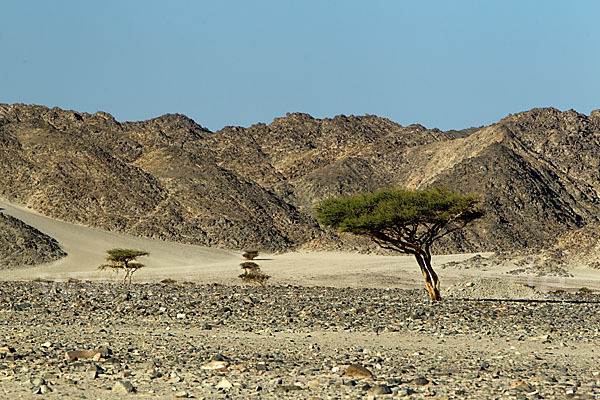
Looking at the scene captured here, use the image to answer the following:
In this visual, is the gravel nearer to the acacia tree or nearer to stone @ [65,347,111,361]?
stone @ [65,347,111,361]

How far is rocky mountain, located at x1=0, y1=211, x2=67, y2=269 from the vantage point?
6875 cm

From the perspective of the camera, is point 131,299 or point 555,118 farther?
point 555,118

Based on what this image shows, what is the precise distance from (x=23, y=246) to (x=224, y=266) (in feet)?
64.4

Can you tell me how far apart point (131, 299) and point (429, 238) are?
1196cm

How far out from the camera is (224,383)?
36.1 ft

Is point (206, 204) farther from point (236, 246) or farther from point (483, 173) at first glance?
point (483, 173)

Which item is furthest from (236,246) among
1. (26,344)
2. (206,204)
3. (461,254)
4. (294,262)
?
(26,344)

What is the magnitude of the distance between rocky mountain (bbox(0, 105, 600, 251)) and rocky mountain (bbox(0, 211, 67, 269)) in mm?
12667

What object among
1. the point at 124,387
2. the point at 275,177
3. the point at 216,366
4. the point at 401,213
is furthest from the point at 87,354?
the point at 275,177

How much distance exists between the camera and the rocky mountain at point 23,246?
68750mm

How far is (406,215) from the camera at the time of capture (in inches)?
1165

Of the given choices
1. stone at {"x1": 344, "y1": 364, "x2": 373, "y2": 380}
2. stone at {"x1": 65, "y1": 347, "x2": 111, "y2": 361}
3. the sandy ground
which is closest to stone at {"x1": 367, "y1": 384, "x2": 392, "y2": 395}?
stone at {"x1": 344, "y1": 364, "x2": 373, "y2": 380}

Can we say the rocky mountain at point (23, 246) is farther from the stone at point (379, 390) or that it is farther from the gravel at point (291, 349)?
the stone at point (379, 390)

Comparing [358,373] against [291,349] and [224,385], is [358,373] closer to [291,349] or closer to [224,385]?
[224,385]
